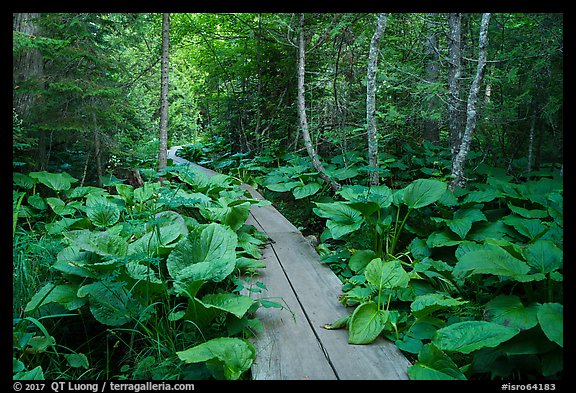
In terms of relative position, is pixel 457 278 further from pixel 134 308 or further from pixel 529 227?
pixel 134 308

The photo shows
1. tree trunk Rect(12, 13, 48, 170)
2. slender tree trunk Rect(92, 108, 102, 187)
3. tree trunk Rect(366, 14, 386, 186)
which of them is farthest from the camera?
slender tree trunk Rect(92, 108, 102, 187)

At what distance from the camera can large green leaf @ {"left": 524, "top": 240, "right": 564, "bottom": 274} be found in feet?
7.29

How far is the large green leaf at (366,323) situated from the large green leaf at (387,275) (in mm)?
229

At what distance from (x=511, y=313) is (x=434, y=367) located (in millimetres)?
531

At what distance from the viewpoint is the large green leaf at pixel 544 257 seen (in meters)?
2.22

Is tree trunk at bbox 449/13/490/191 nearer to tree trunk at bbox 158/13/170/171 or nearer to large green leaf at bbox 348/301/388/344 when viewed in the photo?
large green leaf at bbox 348/301/388/344

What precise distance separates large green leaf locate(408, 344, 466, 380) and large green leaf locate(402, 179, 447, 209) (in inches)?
67.8

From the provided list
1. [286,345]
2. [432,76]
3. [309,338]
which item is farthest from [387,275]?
[432,76]

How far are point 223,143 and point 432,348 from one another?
893 cm

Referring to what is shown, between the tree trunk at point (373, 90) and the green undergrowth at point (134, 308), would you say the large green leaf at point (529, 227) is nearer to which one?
the tree trunk at point (373, 90)

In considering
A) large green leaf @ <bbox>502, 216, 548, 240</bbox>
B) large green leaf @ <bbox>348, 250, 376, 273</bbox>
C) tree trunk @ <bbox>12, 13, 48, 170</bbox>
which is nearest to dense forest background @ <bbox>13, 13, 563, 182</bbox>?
tree trunk @ <bbox>12, 13, 48, 170</bbox>

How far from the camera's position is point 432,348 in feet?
6.45
